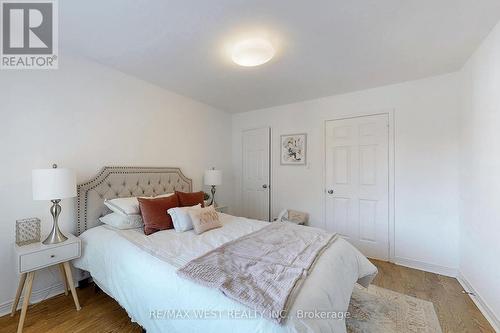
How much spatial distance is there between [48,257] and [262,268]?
5.85 feet

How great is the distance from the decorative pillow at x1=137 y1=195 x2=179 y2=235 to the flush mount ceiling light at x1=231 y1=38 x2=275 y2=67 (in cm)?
168

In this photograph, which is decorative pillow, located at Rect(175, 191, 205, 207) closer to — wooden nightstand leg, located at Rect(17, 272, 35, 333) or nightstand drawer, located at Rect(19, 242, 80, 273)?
nightstand drawer, located at Rect(19, 242, 80, 273)

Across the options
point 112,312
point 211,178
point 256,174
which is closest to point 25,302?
point 112,312

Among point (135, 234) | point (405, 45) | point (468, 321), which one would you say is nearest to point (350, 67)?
point (405, 45)

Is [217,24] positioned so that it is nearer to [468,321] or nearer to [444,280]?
[468,321]

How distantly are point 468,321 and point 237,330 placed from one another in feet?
6.88

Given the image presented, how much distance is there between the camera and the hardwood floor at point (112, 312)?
5.65ft

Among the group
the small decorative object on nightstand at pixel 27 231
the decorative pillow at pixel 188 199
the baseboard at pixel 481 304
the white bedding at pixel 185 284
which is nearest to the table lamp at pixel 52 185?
the small decorative object on nightstand at pixel 27 231

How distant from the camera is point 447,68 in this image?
2.47 metres

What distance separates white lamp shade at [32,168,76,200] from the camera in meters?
1.76

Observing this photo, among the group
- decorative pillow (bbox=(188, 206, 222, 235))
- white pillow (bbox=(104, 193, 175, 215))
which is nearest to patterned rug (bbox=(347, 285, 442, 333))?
decorative pillow (bbox=(188, 206, 222, 235))

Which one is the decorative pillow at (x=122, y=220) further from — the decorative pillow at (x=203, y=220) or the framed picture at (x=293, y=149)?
the framed picture at (x=293, y=149)

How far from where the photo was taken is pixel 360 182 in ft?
10.3

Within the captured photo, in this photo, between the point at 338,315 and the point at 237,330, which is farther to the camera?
the point at 338,315
